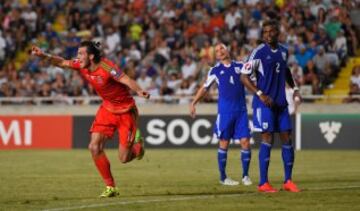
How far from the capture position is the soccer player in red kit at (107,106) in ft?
48.2

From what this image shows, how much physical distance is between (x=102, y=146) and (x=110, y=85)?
0.86m

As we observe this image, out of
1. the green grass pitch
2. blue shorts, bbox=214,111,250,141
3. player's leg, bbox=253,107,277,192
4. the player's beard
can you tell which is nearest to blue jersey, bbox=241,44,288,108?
player's leg, bbox=253,107,277,192

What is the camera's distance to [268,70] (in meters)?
15.2

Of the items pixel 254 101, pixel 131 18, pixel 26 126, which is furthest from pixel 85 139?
pixel 254 101

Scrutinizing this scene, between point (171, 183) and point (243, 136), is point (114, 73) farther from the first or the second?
point (243, 136)

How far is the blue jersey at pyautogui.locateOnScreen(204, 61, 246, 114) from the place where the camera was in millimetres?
17812

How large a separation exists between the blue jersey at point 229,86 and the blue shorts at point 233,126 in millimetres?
103

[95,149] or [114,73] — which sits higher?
[114,73]

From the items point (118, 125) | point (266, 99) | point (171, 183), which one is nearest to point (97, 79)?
point (118, 125)

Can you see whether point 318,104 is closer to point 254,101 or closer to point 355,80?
point 355,80

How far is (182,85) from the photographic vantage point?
30.1m

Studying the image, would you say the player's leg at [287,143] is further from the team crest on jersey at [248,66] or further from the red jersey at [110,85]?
the red jersey at [110,85]

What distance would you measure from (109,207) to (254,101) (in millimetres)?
3221

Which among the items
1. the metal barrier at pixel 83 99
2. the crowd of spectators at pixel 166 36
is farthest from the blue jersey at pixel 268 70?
the crowd of spectators at pixel 166 36
